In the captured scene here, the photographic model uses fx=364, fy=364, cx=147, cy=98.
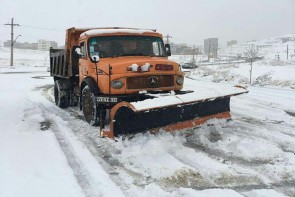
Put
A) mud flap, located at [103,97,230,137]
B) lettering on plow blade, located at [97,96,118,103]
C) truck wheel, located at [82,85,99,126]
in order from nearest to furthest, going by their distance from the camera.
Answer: mud flap, located at [103,97,230,137] → lettering on plow blade, located at [97,96,118,103] → truck wheel, located at [82,85,99,126]

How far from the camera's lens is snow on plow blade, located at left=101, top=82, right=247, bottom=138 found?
5938mm

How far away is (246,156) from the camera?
18.5 feet

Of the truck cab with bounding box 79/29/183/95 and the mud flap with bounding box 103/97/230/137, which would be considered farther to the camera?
the truck cab with bounding box 79/29/183/95

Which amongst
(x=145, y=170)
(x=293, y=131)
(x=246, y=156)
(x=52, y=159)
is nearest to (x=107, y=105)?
(x=52, y=159)

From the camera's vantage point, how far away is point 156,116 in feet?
21.5

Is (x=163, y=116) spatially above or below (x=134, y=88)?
below

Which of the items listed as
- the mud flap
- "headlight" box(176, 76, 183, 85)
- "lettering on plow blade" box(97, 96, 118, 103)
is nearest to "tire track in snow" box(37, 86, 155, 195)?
the mud flap

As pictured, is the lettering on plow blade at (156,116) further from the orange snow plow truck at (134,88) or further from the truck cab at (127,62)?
the truck cab at (127,62)

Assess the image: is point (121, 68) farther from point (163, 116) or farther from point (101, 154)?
point (101, 154)

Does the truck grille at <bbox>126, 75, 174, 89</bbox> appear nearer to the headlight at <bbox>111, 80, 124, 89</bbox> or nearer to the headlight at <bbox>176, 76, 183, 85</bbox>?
the headlight at <bbox>111, 80, 124, 89</bbox>

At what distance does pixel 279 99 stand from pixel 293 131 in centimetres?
574

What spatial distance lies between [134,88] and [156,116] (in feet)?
3.08

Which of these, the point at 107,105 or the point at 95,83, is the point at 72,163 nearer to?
the point at 107,105

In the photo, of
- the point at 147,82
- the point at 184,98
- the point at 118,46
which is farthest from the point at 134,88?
the point at 118,46
